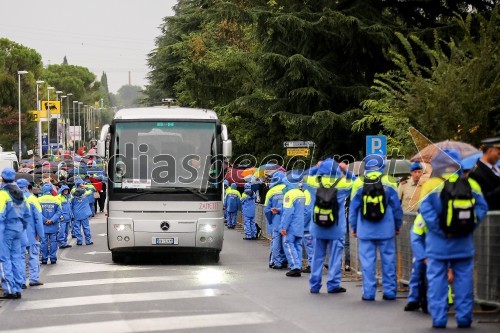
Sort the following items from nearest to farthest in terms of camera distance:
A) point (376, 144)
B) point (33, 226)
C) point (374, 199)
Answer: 1. point (374, 199)
2. point (33, 226)
3. point (376, 144)

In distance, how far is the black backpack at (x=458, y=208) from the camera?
37.5 feet

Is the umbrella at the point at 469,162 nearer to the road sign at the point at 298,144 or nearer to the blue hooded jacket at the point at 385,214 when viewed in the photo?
the blue hooded jacket at the point at 385,214

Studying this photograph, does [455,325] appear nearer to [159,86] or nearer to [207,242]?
[207,242]

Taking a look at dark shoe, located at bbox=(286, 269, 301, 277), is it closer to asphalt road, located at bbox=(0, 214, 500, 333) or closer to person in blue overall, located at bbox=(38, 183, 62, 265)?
asphalt road, located at bbox=(0, 214, 500, 333)

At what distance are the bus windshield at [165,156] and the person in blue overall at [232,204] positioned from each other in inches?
570

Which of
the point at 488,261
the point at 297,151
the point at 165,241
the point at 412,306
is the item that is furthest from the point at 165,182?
the point at 297,151

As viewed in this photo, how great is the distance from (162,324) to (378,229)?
348 cm

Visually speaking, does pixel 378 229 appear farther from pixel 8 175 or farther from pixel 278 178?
pixel 278 178

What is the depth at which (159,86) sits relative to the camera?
80.4 meters

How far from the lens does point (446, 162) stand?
11.7 metres

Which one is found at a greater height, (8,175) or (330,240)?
(8,175)

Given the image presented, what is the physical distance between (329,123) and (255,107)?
5006 millimetres

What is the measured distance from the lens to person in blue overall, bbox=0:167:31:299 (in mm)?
16188

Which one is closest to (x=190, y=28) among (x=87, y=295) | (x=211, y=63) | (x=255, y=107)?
(x=211, y=63)
